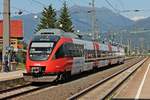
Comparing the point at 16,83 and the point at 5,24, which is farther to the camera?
the point at 5,24

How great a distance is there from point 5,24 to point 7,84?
15.3m

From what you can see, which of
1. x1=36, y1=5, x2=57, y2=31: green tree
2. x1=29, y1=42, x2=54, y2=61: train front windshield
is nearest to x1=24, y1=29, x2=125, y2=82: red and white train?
x1=29, y1=42, x2=54, y2=61: train front windshield

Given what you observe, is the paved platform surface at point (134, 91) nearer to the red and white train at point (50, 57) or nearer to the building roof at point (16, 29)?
the red and white train at point (50, 57)

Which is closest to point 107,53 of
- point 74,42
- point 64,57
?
point 74,42

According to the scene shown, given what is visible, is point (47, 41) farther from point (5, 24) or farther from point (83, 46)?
point (5, 24)

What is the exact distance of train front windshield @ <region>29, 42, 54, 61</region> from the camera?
1160 inches

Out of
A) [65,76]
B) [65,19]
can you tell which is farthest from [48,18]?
[65,76]

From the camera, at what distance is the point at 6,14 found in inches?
1721

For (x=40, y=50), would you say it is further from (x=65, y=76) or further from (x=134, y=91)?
(x=134, y=91)

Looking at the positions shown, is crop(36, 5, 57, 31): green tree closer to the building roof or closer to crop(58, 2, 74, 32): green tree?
crop(58, 2, 74, 32): green tree

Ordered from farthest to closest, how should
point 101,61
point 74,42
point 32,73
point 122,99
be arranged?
point 101,61 → point 74,42 → point 32,73 → point 122,99

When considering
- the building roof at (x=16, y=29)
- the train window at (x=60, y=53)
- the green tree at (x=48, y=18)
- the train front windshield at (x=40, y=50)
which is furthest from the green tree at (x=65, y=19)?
the train front windshield at (x=40, y=50)

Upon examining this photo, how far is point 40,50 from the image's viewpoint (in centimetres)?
2969

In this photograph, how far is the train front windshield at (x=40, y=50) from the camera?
96.6 ft
